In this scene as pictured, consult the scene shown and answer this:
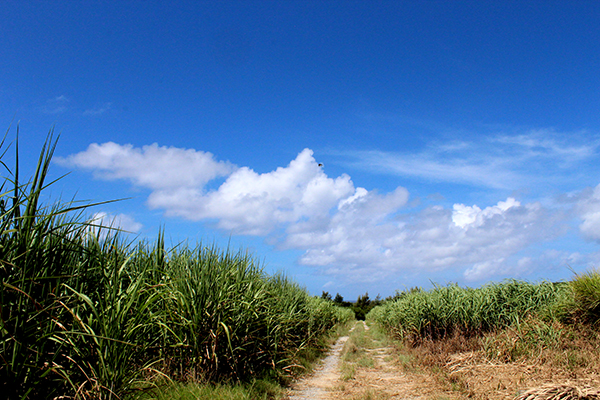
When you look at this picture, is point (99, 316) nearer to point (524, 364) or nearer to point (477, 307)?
point (524, 364)

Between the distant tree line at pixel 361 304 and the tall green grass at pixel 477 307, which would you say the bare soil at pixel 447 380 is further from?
the distant tree line at pixel 361 304

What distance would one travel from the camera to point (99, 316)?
3291mm

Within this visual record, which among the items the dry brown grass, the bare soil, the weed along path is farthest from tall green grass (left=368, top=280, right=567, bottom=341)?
the weed along path

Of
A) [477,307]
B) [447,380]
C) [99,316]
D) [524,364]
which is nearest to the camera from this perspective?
[99,316]

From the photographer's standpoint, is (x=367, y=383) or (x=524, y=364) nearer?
(x=524, y=364)

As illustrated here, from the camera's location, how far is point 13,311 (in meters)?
2.48

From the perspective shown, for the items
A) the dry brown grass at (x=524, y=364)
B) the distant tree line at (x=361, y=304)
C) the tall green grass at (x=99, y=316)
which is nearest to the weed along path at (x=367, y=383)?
the dry brown grass at (x=524, y=364)

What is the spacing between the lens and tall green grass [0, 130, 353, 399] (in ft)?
8.18

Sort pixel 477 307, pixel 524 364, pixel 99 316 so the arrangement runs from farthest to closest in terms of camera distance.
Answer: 1. pixel 477 307
2. pixel 524 364
3. pixel 99 316

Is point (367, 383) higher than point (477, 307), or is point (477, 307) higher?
point (477, 307)

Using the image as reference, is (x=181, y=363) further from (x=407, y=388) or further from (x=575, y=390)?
(x=575, y=390)

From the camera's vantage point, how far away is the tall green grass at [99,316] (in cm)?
249

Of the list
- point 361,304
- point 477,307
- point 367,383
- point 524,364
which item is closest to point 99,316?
point 367,383

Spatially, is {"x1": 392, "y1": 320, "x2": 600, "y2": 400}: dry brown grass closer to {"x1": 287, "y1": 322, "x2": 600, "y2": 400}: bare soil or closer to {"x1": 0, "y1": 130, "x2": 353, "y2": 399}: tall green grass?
{"x1": 287, "y1": 322, "x2": 600, "y2": 400}: bare soil
